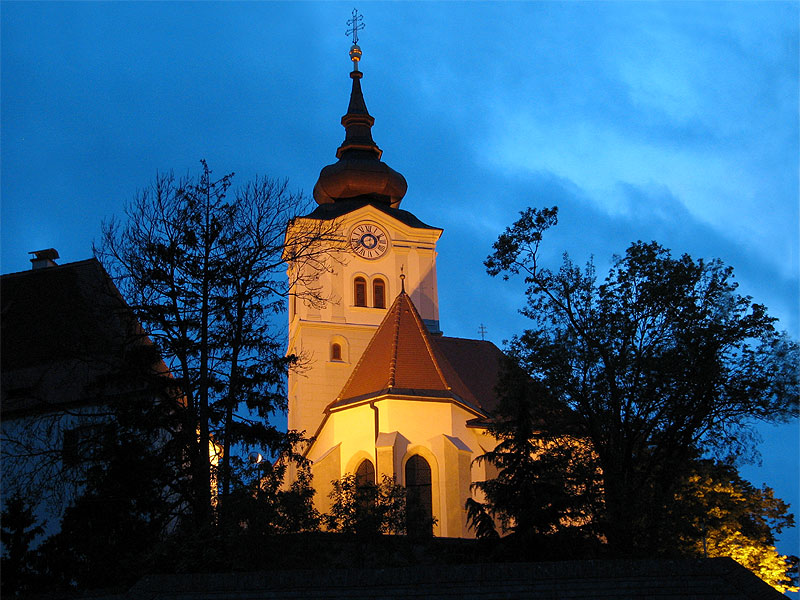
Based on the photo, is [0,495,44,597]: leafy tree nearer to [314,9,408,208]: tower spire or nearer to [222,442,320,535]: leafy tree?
[222,442,320,535]: leafy tree

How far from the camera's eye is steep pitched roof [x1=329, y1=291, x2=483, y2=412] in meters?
34.4

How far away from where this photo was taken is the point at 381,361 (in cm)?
3559

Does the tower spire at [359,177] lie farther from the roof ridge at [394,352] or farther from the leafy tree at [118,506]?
the leafy tree at [118,506]

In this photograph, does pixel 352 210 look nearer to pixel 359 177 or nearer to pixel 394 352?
pixel 359 177

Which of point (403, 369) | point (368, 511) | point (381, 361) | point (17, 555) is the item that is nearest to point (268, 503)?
point (368, 511)

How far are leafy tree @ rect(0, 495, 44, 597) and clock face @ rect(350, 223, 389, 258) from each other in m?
27.3

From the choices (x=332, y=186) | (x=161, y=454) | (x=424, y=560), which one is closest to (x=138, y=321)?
(x=161, y=454)

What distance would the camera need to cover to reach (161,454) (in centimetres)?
2114

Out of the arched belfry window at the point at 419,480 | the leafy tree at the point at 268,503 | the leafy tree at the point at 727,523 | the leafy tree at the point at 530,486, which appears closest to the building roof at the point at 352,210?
the arched belfry window at the point at 419,480

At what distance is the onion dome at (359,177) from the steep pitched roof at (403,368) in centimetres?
1365

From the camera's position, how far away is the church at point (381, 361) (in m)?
33.5

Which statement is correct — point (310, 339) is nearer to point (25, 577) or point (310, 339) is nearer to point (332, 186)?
point (332, 186)

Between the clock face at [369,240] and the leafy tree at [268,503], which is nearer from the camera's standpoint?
the leafy tree at [268,503]

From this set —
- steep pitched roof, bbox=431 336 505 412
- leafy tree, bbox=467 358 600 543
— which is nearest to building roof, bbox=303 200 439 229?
steep pitched roof, bbox=431 336 505 412
